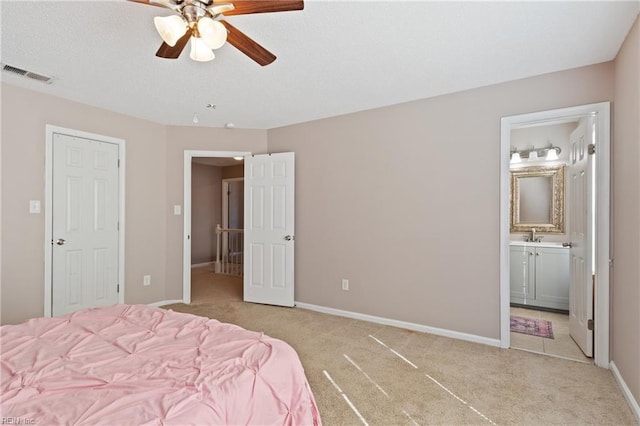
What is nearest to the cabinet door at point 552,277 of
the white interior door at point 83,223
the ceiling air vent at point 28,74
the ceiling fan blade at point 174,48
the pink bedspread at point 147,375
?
the pink bedspread at point 147,375

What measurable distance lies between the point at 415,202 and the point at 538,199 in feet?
7.51

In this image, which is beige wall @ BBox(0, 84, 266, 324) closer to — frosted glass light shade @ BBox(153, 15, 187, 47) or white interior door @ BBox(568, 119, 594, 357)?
frosted glass light shade @ BBox(153, 15, 187, 47)

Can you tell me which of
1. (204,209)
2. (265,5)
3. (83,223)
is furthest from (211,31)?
(204,209)

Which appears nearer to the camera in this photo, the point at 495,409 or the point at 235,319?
the point at 495,409

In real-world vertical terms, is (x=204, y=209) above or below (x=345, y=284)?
above

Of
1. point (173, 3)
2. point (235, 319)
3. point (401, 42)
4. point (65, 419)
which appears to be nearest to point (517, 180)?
point (401, 42)

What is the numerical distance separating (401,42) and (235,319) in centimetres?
329

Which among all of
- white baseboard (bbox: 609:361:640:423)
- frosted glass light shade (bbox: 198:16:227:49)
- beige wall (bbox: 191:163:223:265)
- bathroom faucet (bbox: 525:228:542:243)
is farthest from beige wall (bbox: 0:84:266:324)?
white baseboard (bbox: 609:361:640:423)

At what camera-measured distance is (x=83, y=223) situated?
12.2 feet

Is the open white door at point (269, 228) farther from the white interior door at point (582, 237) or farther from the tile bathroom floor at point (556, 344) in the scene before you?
the white interior door at point (582, 237)

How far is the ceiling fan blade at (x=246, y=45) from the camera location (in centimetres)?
184

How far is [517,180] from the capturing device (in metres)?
4.76

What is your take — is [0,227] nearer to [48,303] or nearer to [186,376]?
[48,303]

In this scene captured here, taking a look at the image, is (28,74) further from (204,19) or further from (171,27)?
(204,19)
